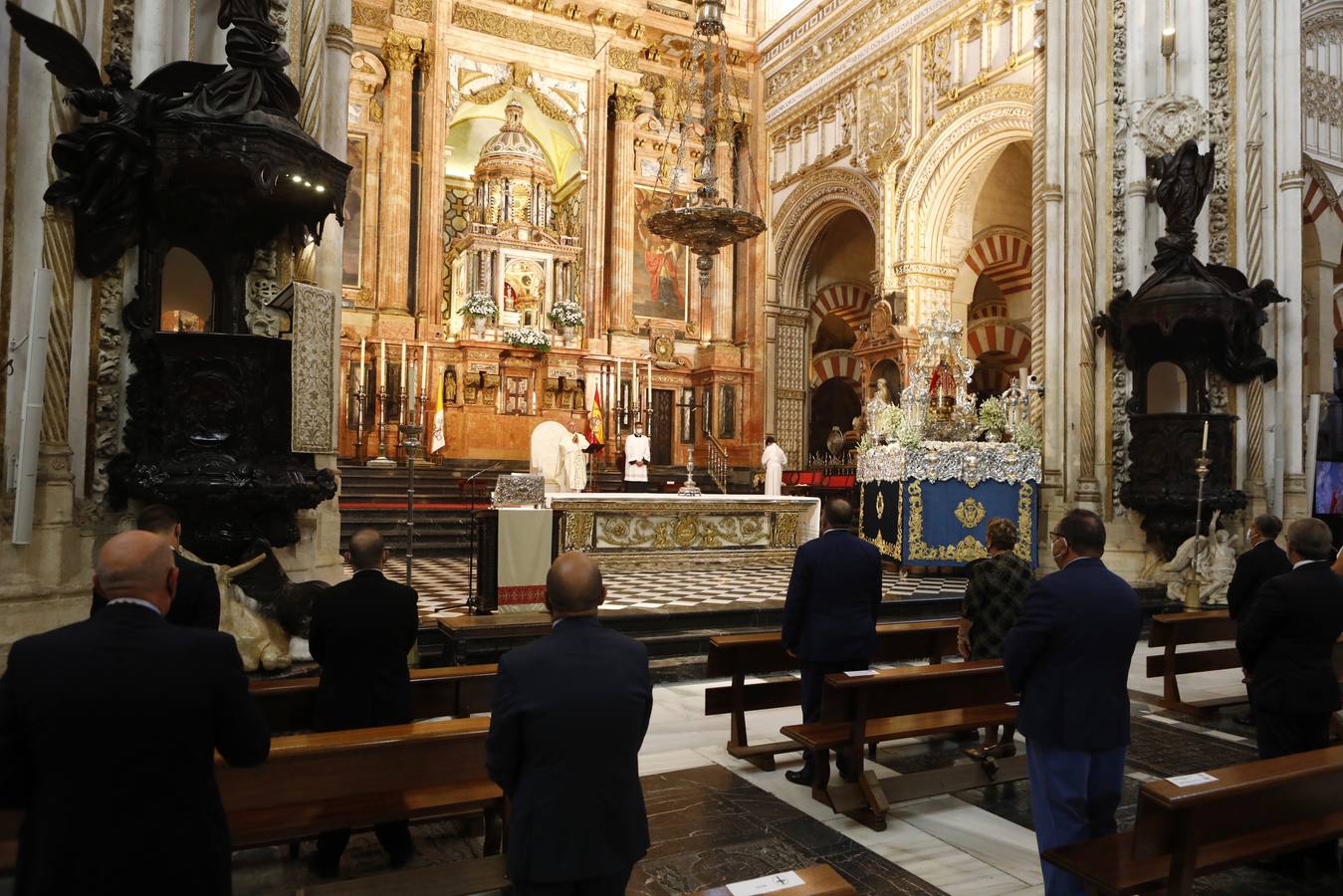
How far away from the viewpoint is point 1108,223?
427 inches

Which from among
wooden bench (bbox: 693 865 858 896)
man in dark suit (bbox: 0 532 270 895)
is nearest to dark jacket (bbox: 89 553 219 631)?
man in dark suit (bbox: 0 532 270 895)

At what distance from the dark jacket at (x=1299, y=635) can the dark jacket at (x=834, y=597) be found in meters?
1.55

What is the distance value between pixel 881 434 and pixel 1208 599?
3979 mm

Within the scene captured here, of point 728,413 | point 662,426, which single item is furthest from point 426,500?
point 728,413

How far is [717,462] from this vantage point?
1888 centimetres

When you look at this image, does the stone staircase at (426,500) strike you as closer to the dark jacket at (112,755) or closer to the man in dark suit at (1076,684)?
the man in dark suit at (1076,684)

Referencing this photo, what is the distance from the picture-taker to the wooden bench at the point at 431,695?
392 cm

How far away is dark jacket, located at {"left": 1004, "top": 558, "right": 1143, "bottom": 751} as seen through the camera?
2.95m

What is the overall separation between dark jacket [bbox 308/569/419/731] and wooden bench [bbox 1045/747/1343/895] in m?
2.32

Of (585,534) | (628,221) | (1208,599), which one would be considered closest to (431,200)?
(628,221)

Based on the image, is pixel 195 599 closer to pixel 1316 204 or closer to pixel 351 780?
pixel 351 780

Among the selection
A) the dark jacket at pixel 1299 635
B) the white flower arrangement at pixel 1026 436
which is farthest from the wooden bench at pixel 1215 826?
the white flower arrangement at pixel 1026 436

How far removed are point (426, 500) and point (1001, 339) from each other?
1201 cm

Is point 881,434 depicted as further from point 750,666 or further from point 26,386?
point 26,386
